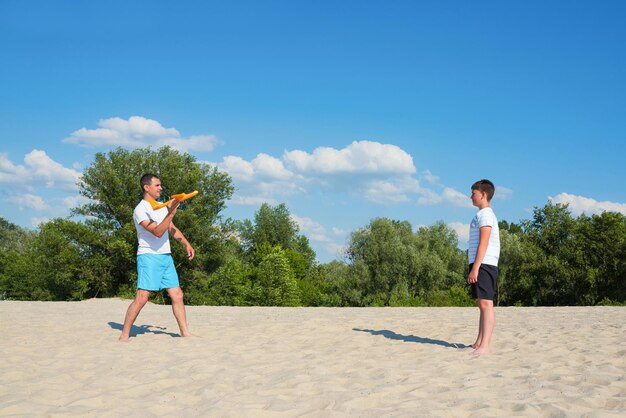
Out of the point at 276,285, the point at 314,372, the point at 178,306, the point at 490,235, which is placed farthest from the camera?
the point at 276,285

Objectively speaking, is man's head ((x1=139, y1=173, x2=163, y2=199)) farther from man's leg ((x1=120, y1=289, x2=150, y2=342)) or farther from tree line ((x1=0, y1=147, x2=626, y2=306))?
tree line ((x1=0, y1=147, x2=626, y2=306))

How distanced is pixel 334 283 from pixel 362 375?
142 feet

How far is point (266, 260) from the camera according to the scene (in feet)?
145

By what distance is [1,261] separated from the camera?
53594mm

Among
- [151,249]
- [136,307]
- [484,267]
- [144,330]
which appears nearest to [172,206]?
[151,249]

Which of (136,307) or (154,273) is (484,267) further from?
(136,307)

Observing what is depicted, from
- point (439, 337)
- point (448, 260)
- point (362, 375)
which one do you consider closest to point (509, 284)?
point (448, 260)

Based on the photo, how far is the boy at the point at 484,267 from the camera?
22.6 ft

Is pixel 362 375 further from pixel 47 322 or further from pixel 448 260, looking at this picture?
pixel 448 260

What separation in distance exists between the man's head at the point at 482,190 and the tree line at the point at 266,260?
23.9 m

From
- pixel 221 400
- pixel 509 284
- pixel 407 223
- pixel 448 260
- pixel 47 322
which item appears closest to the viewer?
pixel 221 400

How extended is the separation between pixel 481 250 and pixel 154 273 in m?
4.51

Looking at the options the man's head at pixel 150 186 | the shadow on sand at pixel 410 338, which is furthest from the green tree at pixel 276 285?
the man's head at pixel 150 186

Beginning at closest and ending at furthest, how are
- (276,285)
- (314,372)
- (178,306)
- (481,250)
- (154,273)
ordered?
1. (314,372)
2. (481,250)
3. (154,273)
4. (178,306)
5. (276,285)
